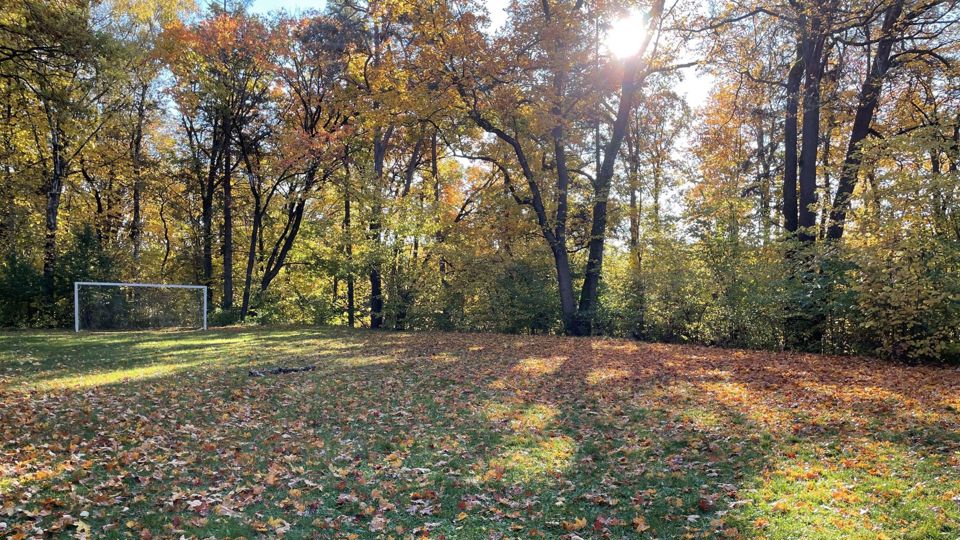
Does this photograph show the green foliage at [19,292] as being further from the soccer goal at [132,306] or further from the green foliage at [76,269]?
the soccer goal at [132,306]

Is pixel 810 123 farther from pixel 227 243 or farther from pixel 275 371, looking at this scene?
pixel 227 243

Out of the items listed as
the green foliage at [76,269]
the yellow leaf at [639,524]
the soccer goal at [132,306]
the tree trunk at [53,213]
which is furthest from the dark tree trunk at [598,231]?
the tree trunk at [53,213]

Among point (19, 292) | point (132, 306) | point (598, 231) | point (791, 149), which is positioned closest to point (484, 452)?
point (598, 231)

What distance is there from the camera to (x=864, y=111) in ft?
49.2

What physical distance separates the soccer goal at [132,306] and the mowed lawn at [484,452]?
31.6ft

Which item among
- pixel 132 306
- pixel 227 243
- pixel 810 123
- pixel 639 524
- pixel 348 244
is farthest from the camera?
pixel 227 243

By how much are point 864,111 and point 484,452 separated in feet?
49.6

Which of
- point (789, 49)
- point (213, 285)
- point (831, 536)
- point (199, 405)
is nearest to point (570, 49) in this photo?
point (789, 49)

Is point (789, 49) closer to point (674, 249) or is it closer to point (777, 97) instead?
point (777, 97)

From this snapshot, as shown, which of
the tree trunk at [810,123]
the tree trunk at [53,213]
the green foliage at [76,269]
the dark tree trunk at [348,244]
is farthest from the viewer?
the dark tree trunk at [348,244]

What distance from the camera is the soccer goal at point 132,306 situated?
19.2 m

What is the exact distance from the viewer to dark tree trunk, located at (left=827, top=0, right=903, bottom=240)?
510 inches

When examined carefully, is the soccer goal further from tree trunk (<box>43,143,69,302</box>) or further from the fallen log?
the fallen log

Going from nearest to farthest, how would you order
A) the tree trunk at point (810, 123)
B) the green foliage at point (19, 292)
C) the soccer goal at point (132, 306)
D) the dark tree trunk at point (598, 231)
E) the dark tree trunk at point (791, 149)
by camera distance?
the tree trunk at point (810, 123) → the dark tree trunk at point (791, 149) → the dark tree trunk at point (598, 231) → the green foliage at point (19, 292) → the soccer goal at point (132, 306)
